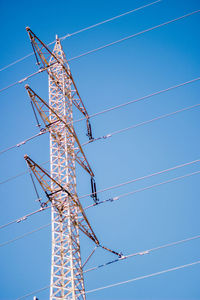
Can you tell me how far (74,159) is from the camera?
472 inches

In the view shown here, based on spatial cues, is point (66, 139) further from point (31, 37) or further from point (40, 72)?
point (31, 37)

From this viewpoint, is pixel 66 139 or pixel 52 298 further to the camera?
pixel 66 139

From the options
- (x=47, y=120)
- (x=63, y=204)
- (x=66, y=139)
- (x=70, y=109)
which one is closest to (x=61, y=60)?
(x=70, y=109)

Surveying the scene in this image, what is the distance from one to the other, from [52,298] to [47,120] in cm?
676

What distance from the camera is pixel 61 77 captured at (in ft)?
48.0

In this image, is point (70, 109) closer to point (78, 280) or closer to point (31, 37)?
point (31, 37)

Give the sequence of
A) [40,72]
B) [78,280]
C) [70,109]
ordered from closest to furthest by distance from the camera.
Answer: [78,280]
[70,109]
[40,72]

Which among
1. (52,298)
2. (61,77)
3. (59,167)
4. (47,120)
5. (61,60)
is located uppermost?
(61,60)

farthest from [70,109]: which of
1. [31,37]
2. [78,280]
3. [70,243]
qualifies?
[78,280]

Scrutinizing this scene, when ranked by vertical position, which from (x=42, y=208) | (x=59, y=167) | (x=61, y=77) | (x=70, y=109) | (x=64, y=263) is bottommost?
(x=64, y=263)

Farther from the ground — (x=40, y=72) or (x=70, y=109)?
(x=40, y=72)

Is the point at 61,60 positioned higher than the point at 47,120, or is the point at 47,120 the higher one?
the point at 61,60

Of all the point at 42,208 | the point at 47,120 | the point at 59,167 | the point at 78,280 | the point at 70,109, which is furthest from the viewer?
the point at 70,109

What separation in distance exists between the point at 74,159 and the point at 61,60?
19.9 feet
